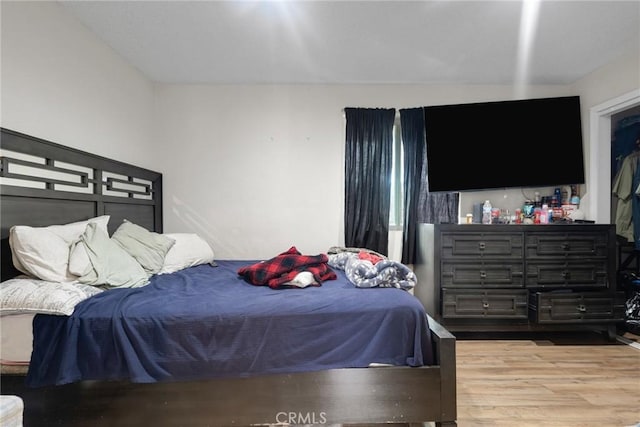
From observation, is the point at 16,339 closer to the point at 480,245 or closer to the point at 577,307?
the point at 480,245

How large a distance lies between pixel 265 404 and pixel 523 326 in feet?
7.73

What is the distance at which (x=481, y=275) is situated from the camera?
260 centimetres

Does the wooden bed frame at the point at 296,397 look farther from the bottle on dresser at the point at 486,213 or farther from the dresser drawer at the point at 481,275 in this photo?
the bottle on dresser at the point at 486,213

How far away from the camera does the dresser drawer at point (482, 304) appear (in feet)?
8.44

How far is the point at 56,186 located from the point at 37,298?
98 cm

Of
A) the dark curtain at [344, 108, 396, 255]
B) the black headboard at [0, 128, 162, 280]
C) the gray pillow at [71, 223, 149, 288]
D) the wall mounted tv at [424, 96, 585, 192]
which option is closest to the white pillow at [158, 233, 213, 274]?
the gray pillow at [71, 223, 149, 288]

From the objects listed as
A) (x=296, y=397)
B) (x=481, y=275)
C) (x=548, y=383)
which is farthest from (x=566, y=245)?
(x=296, y=397)

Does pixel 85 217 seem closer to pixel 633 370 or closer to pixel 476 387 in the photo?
pixel 476 387

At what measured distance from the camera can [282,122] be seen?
3.10 meters

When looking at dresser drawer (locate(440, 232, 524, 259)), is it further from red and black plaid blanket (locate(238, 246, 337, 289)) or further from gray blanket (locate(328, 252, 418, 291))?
red and black plaid blanket (locate(238, 246, 337, 289))

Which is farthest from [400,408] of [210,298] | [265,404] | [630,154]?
[630,154]

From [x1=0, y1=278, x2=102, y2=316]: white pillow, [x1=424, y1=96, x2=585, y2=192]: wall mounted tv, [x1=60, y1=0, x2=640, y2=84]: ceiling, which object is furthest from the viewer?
[x1=424, y1=96, x2=585, y2=192]: wall mounted tv

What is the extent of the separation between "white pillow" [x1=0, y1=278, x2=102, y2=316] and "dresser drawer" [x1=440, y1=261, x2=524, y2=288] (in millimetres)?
2520

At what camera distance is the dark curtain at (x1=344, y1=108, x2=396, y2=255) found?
3.03 meters
